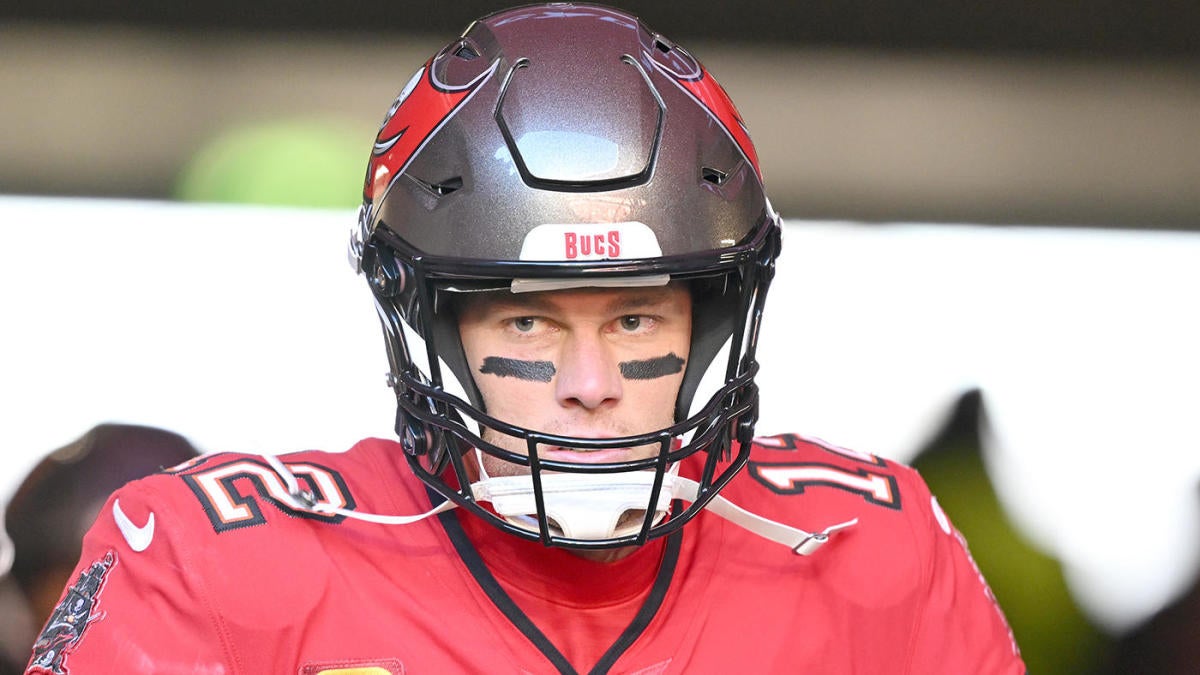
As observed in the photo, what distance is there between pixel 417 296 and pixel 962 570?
0.76 m

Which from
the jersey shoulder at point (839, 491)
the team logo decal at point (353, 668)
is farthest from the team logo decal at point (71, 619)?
the jersey shoulder at point (839, 491)

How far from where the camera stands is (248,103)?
2.36 metres

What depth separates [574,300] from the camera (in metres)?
1.37

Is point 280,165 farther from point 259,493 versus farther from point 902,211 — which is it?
point 902,211

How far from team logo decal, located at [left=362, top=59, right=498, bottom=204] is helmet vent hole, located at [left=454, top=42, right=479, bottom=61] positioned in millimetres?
39

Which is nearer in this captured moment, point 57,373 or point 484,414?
point 484,414

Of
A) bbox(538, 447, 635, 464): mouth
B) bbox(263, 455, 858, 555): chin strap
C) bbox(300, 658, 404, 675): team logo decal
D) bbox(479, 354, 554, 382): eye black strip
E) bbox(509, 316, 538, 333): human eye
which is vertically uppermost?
bbox(509, 316, 538, 333): human eye

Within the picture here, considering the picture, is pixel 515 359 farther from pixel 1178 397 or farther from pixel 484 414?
pixel 1178 397

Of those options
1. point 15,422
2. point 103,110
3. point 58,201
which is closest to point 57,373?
point 15,422

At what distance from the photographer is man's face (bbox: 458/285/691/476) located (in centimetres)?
136

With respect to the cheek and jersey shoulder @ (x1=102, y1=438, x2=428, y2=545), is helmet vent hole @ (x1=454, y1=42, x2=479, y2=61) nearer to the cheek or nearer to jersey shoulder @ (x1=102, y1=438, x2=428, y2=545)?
the cheek

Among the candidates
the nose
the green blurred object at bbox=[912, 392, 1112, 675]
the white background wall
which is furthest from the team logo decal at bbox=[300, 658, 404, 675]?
the green blurred object at bbox=[912, 392, 1112, 675]

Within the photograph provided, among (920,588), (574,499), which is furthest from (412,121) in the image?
(920,588)

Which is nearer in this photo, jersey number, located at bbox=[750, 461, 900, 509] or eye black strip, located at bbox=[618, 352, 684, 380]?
eye black strip, located at bbox=[618, 352, 684, 380]
